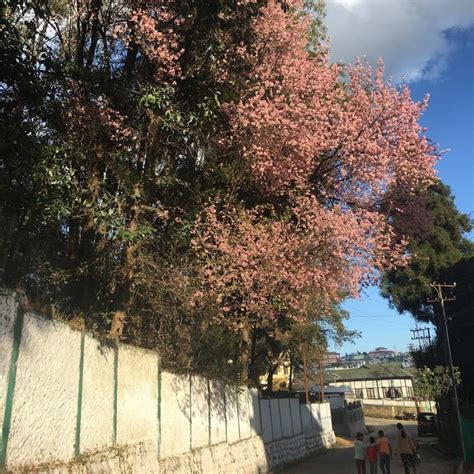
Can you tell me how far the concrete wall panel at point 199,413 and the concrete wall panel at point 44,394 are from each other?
577cm

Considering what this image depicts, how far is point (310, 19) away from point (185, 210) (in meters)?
6.73

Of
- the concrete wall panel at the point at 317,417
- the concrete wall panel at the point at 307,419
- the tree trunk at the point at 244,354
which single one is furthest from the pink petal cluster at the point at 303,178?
the concrete wall panel at the point at 317,417

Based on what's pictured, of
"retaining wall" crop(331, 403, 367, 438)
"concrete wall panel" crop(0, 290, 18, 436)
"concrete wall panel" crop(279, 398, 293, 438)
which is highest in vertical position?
"concrete wall panel" crop(0, 290, 18, 436)

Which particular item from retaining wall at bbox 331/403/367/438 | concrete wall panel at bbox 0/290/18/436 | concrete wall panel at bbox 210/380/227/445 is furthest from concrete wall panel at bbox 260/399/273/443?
retaining wall at bbox 331/403/367/438

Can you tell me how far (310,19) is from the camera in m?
14.9

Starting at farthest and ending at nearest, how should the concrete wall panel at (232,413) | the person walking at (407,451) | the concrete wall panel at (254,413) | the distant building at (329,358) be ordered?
the distant building at (329,358) < the concrete wall panel at (254,413) < the concrete wall panel at (232,413) < the person walking at (407,451)

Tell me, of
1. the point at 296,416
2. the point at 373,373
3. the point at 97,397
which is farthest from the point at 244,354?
the point at 373,373

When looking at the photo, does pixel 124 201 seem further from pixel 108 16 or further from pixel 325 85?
pixel 325 85

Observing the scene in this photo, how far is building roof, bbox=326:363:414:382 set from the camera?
95.0 metres

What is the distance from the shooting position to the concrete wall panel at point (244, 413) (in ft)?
56.7

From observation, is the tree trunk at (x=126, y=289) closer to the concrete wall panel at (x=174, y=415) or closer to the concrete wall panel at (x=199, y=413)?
the concrete wall panel at (x=174, y=415)

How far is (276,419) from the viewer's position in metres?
22.6

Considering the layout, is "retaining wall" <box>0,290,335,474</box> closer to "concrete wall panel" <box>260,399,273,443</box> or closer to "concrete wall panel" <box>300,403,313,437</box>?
"concrete wall panel" <box>260,399,273,443</box>

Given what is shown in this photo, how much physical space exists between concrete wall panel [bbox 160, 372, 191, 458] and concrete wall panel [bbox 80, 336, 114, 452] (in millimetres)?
2546
